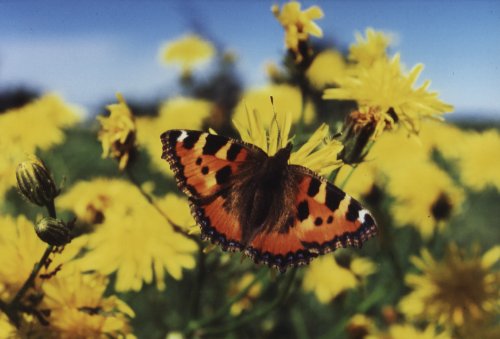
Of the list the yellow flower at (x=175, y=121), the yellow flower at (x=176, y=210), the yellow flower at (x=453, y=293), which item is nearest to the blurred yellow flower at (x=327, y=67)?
the yellow flower at (x=175, y=121)

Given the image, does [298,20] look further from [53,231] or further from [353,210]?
[53,231]

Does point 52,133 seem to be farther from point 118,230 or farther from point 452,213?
point 452,213

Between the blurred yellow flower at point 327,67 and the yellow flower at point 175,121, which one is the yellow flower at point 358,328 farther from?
the blurred yellow flower at point 327,67

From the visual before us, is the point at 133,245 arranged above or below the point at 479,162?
below

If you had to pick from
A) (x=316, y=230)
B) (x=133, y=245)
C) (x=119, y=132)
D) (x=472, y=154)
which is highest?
(x=472, y=154)

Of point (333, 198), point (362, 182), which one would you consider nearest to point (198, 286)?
point (333, 198)

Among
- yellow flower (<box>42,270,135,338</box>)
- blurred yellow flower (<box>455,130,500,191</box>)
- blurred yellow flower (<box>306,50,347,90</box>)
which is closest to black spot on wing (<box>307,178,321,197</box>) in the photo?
yellow flower (<box>42,270,135,338</box>)
